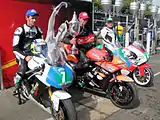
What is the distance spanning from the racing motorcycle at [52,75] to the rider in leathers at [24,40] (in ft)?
0.70

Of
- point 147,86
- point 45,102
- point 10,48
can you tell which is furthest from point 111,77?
point 10,48

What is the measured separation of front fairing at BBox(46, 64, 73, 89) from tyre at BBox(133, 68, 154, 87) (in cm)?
308

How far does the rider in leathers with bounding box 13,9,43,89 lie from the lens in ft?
13.0

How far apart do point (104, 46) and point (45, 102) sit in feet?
6.03

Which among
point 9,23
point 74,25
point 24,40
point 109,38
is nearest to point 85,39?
point 109,38

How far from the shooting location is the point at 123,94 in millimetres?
4328

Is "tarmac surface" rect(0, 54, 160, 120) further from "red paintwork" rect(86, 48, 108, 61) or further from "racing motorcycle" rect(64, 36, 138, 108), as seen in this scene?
"red paintwork" rect(86, 48, 108, 61)

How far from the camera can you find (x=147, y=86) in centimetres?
587

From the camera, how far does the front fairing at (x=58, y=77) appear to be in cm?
324

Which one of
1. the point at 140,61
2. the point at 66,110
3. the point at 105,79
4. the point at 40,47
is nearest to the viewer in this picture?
the point at 66,110

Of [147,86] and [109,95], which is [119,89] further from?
[147,86]

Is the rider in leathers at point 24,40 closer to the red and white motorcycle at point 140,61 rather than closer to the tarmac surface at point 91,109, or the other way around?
the tarmac surface at point 91,109

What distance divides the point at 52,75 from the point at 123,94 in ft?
5.60

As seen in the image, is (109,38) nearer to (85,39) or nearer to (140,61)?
(85,39)
